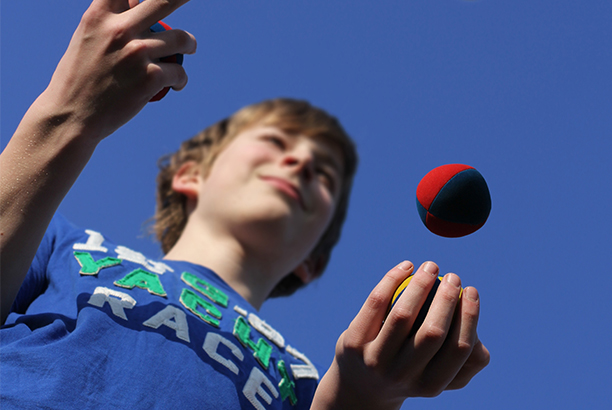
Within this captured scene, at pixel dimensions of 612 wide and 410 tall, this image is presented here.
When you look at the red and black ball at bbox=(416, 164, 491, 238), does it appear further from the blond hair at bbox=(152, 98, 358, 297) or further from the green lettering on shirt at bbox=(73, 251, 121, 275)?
the blond hair at bbox=(152, 98, 358, 297)

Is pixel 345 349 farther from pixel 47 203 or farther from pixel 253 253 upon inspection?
pixel 253 253

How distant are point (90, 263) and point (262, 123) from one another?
7.34ft

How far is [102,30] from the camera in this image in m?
1.60

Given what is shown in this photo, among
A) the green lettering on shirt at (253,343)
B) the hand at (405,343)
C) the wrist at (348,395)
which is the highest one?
the hand at (405,343)

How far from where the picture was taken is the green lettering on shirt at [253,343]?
2191 mm

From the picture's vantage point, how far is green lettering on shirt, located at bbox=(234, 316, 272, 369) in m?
2.19

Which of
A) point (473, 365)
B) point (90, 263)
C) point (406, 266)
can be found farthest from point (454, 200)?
point (90, 263)

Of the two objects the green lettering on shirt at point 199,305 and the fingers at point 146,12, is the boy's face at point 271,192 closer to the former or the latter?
the green lettering on shirt at point 199,305

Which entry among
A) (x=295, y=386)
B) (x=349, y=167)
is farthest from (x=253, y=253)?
(x=349, y=167)

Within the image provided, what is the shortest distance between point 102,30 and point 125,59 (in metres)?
0.13

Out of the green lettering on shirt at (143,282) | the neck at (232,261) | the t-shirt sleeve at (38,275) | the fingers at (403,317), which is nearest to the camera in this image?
the fingers at (403,317)

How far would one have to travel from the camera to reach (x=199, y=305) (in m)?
2.28

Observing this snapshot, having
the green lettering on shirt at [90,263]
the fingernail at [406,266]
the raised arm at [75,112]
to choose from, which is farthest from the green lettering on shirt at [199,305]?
the fingernail at [406,266]

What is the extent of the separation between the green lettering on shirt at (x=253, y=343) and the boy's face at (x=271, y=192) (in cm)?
77
